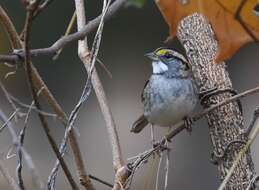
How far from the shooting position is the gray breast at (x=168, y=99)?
314 cm

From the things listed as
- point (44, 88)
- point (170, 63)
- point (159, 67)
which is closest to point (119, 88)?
point (159, 67)

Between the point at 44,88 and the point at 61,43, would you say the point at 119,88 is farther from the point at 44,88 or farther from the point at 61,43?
the point at 61,43

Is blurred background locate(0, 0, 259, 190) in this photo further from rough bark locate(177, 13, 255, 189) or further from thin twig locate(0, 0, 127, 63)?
thin twig locate(0, 0, 127, 63)

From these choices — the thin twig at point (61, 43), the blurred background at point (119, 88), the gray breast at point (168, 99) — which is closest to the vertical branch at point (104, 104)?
the thin twig at point (61, 43)

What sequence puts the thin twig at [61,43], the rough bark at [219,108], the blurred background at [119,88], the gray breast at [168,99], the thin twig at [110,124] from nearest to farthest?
the thin twig at [61,43]
the thin twig at [110,124]
the rough bark at [219,108]
the gray breast at [168,99]
the blurred background at [119,88]

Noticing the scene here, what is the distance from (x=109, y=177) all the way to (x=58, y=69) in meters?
1.05

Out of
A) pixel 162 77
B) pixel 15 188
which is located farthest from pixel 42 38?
pixel 15 188

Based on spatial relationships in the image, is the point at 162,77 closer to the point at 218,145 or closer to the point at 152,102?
the point at 152,102

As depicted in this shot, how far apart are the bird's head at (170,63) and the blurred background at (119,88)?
227 centimetres

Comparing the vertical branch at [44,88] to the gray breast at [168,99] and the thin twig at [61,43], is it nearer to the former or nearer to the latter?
the thin twig at [61,43]

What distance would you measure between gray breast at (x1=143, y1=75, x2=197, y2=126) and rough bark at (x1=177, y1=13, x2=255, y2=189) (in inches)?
19.2

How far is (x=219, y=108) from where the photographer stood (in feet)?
7.98

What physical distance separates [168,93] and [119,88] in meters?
2.85

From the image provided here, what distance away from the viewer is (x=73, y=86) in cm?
617
